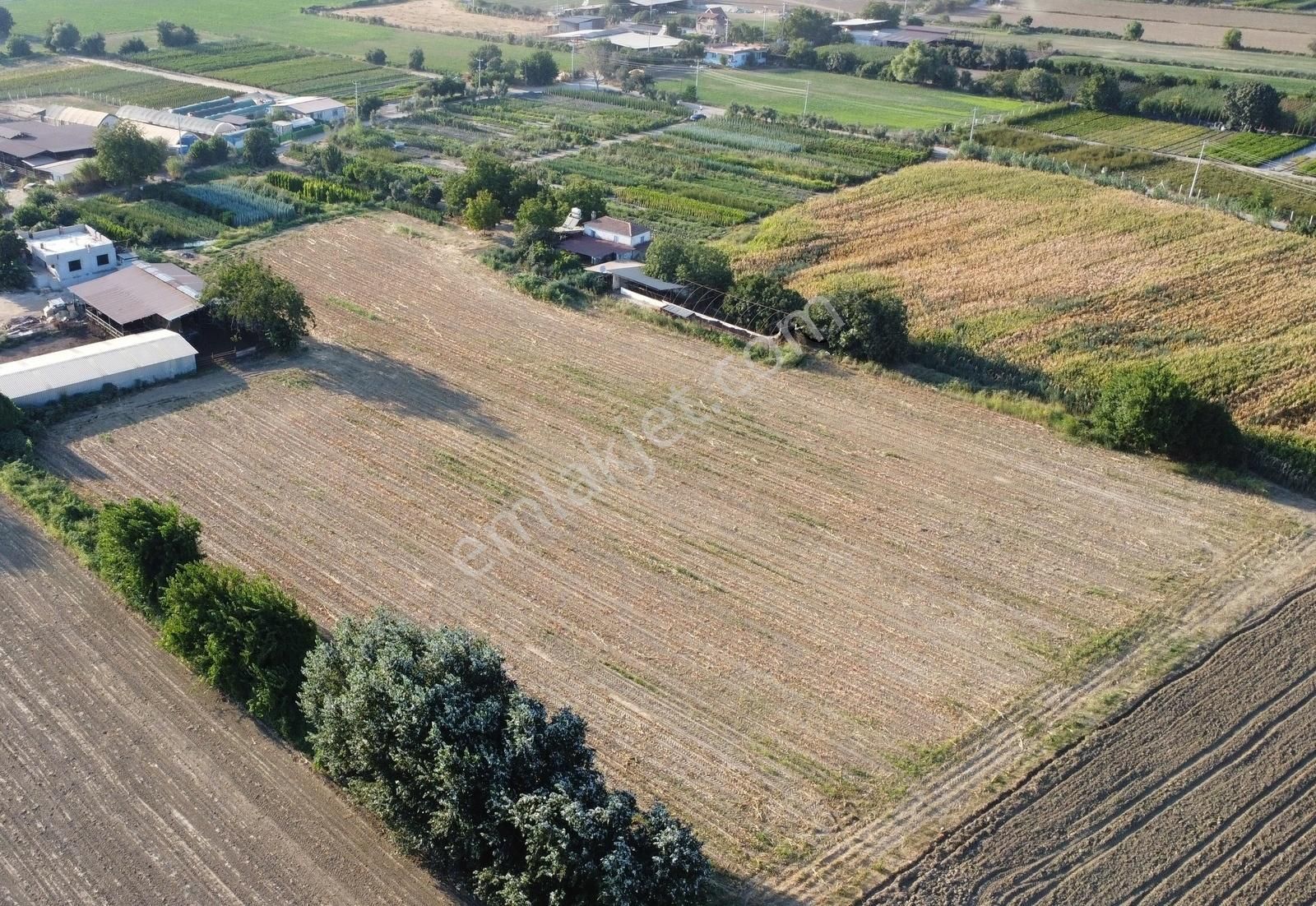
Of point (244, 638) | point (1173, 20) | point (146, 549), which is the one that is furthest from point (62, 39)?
point (1173, 20)

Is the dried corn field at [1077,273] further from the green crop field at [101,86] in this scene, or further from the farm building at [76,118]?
the green crop field at [101,86]

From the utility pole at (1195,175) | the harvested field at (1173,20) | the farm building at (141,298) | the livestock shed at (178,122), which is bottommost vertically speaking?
the farm building at (141,298)

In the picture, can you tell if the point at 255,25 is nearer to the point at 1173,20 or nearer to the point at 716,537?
the point at 1173,20

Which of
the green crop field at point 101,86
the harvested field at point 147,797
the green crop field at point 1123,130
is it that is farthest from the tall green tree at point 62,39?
the harvested field at point 147,797

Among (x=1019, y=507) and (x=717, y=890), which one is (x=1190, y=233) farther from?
(x=717, y=890)

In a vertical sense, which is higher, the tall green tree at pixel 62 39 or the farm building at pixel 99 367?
the tall green tree at pixel 62 39

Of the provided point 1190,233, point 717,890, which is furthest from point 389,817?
point 1190,233

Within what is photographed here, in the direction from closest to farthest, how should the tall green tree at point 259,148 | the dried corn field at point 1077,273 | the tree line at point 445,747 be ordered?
1. the tree line at point 445,747
2. the dried corn field at point 1077,273
3. the tall green tree at point 259,148

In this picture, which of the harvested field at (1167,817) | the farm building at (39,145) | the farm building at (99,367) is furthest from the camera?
the farm building at (39,145)
